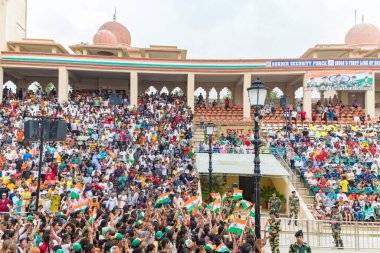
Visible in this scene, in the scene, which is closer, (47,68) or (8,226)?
(8,226)

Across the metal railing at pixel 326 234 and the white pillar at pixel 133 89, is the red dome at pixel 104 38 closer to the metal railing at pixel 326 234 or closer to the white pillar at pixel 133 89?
the white pillar at pixel 133 89

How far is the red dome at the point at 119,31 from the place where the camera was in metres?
43.8

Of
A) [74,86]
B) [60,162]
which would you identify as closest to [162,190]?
[60,162]

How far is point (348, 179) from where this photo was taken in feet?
63.6

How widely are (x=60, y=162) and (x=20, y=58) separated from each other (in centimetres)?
Answer: 1526

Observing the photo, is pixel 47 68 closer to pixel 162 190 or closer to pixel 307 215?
pixel 162 190

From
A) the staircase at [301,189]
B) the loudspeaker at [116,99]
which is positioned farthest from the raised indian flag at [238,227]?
the loudspeaker at [116,99]

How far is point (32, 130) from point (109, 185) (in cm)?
381

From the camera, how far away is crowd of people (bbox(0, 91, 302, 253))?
8234mm

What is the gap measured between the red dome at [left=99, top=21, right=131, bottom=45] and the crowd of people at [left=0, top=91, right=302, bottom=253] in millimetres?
13013

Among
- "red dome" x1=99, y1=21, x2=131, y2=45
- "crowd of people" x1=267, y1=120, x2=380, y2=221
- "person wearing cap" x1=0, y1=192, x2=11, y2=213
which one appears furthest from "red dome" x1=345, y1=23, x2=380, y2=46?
"person wearing cap" x1=0, y1=192, x2=11, y2=213

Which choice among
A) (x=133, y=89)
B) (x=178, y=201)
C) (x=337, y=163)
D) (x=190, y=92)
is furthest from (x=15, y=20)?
(x=337, y=163)

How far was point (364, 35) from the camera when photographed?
41906 millimetres

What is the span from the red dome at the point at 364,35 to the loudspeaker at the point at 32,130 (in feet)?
118
